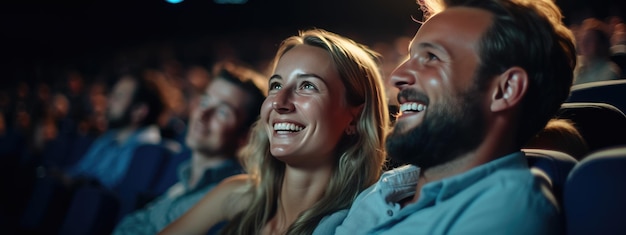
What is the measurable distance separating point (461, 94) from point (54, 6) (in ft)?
28.9

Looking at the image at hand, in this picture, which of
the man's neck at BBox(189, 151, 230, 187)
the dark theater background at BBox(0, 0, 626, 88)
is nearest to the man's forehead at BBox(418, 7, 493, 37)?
the man's neck at BBox(189, 151, 230, 187)

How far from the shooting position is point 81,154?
439cm

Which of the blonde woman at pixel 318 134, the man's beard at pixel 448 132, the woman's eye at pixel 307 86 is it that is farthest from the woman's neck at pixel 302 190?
the man's beard at pixel 448 132

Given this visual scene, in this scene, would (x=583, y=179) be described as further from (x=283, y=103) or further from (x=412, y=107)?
(x=283, y=103)

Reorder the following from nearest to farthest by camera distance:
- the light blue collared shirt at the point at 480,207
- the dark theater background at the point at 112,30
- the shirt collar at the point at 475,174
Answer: the light blue collared shirt at the point at 480,207
the shirt collar at the point at 475,174
the dark theater background at the point at 112,30

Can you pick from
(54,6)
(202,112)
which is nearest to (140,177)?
(202,112)

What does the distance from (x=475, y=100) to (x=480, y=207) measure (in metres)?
0.22

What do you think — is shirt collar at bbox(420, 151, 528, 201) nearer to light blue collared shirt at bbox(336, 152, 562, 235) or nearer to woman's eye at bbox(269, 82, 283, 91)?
light blue collared shirt at bbox(336, 152, 562, 235)

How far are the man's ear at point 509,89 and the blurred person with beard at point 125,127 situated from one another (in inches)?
107

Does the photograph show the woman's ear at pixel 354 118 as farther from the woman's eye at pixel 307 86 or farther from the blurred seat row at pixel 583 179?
the blurred seat row at pixel 583 179

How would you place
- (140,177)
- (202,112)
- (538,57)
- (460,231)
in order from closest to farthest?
(460,231) < (538,57) < (202,112) < (140,177)

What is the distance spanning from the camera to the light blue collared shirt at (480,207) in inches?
37.5

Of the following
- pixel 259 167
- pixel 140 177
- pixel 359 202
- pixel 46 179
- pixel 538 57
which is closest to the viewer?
pixel 538 57

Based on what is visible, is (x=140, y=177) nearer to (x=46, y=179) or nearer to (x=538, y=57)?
(x=46, y=179)
